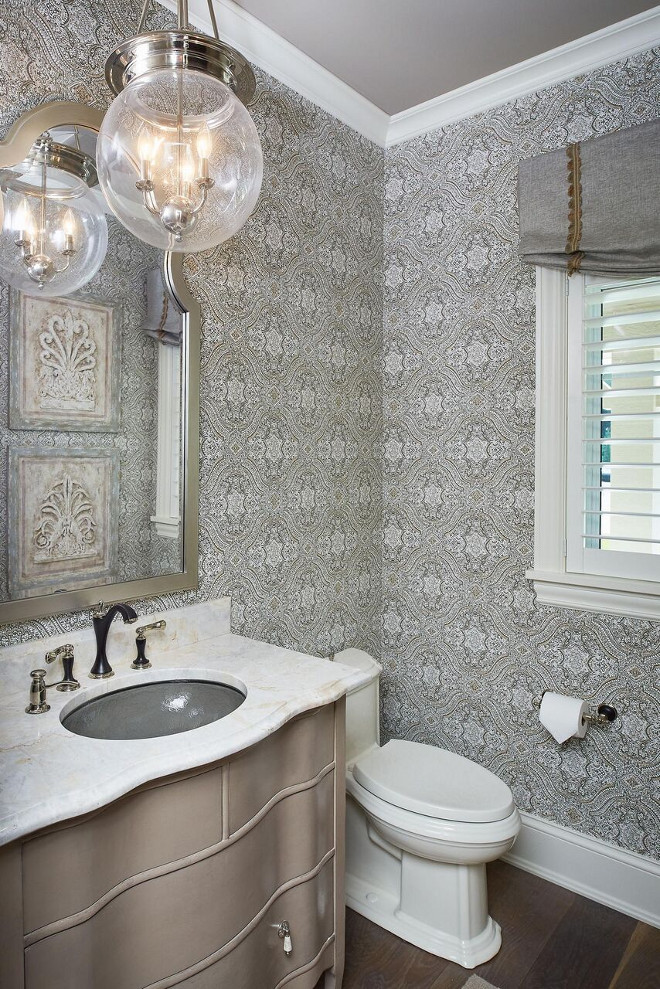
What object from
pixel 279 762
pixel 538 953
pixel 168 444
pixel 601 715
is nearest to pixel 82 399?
pixel 168 444

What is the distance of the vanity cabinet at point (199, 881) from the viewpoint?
1.07 meters

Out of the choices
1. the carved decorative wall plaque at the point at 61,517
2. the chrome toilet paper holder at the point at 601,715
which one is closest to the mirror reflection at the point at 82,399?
the carved decorative wall plaque at the point at 61,517

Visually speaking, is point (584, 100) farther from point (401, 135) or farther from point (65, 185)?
point (65, 185)

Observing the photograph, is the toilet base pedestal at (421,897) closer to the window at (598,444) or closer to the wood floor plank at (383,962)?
the wood floor plank at (383,962)

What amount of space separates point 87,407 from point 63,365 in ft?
0.39

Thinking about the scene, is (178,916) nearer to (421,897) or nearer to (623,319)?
(421,897)

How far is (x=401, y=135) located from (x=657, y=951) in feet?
9.70

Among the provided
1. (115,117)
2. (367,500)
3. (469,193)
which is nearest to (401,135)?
(469,193)

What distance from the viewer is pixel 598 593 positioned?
7.10 ft

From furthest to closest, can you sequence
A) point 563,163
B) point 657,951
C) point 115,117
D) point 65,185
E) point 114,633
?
1. point 563,163
2. point 657,951
3. point 114,633
4. point 65,185
5. point 115,117

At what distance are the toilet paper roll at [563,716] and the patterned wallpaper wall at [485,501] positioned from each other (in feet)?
0.24

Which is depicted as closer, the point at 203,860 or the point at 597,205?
the point at 203,860

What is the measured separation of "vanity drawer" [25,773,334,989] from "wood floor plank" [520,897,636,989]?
857 mm

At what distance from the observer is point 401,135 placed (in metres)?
2.64
